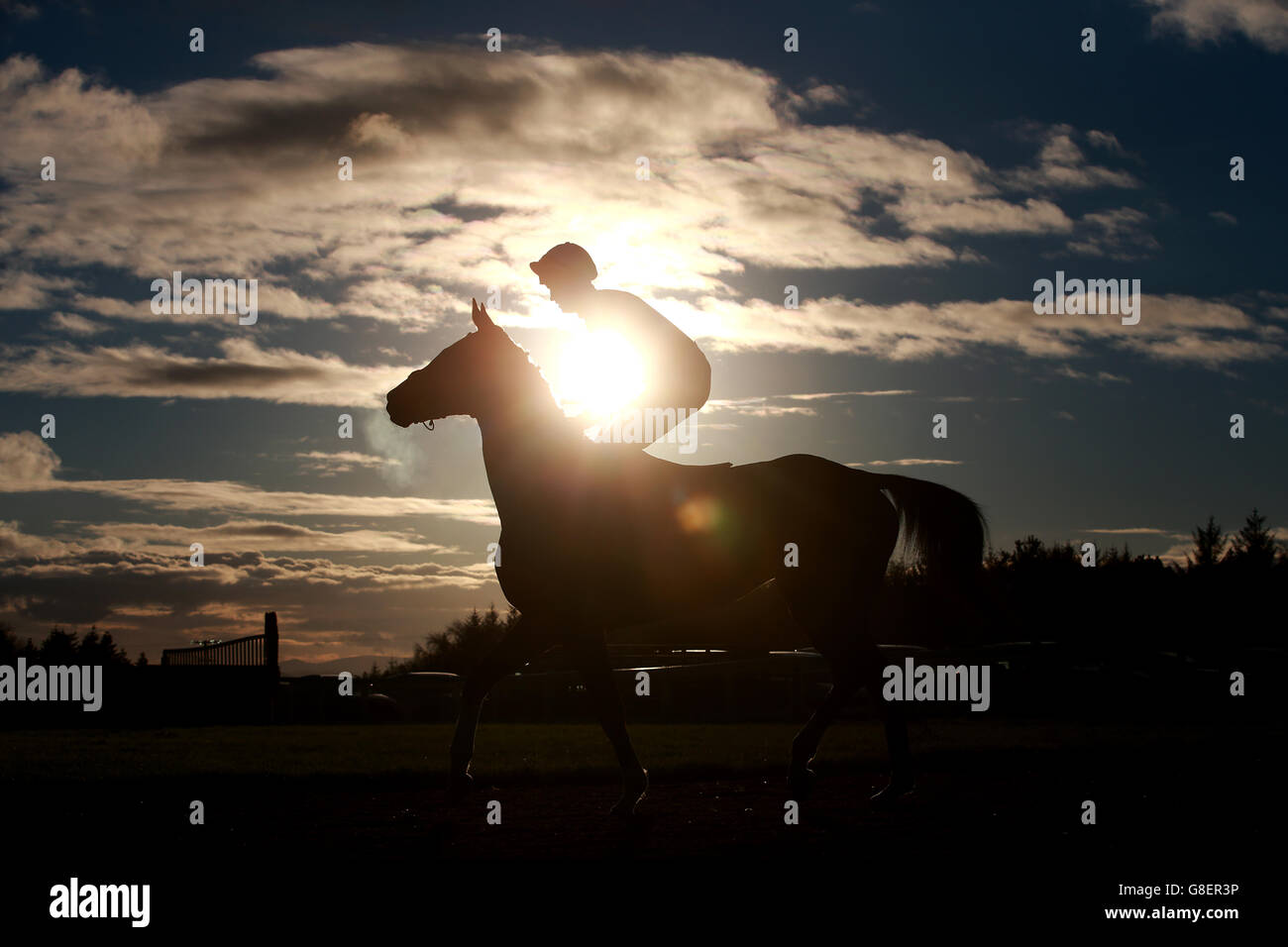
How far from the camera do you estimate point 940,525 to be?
9.43 meters

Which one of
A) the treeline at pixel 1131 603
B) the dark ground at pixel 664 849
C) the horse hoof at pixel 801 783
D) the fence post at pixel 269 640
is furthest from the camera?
the treeline at pixel 1131 603

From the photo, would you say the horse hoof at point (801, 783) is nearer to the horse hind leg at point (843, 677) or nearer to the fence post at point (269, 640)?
the horse hind leg at point (843, 677)

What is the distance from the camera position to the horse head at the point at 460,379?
7977 mm

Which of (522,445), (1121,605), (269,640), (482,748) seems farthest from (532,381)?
Answer: (1121,605)

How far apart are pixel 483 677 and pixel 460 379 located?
198 cm

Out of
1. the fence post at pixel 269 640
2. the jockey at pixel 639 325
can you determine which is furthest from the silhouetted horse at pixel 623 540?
the fence post at pixel 269 640

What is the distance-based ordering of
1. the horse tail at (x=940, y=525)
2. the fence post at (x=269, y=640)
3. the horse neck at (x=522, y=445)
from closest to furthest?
the horse neck at (x=522, y=445) → the horse tail at (x=940, y=525) → the fence post at (x=269, y=640)

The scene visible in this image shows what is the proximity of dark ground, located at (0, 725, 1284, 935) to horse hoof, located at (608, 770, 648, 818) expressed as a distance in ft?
0.65

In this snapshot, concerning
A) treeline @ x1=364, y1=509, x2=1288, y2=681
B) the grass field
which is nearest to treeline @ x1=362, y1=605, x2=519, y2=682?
treeline @ x1=364, y1=509, x2=1288, y2=681

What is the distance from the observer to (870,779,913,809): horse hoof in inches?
306

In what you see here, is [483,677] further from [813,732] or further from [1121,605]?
[1121,605]

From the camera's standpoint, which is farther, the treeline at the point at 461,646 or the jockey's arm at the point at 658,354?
the treeline at the point at 461,646
